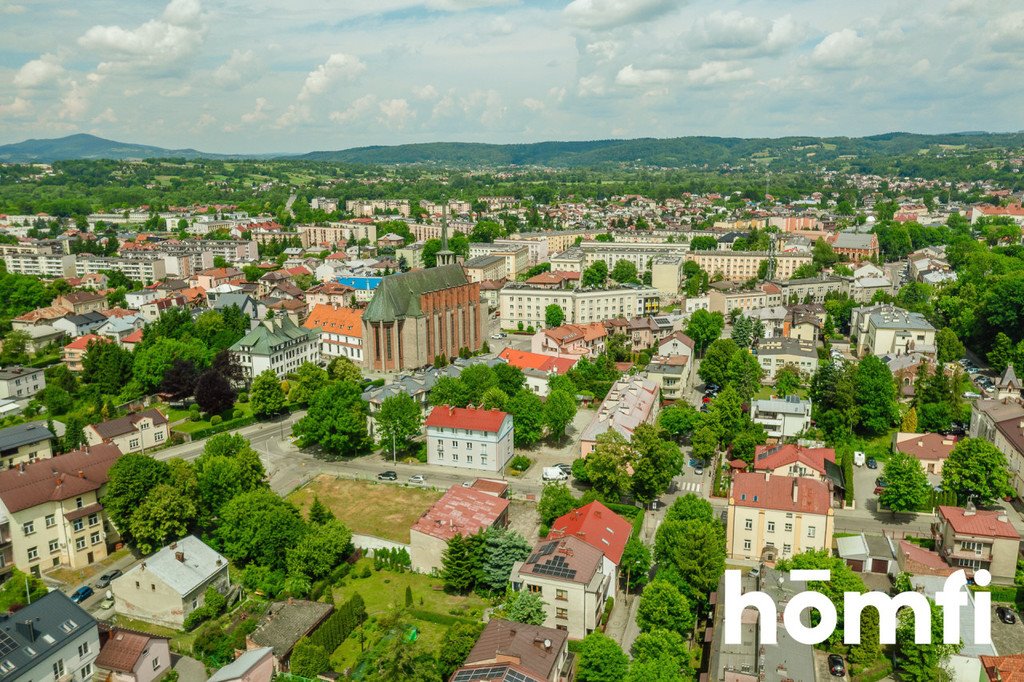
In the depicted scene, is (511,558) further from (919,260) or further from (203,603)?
(919,260)

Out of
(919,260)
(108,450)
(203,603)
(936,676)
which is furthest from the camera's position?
(919,260)

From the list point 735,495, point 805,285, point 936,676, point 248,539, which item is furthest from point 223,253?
point 936,676

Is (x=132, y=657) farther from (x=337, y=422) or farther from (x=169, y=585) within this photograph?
(x=337, y=422)

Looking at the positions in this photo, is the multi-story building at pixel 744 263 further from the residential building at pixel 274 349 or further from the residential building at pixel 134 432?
the residential building at pixel 134 432

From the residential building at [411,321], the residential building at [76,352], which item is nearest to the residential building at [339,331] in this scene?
the residential building at [411,321]

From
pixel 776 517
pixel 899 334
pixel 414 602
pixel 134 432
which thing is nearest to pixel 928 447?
pixel 776 517

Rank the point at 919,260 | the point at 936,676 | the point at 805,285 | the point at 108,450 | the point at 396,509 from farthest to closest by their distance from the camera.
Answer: the point at 919,260 < the point at 805,285 < the point at 396,509 < the point at 108,450 < the point at 936,676

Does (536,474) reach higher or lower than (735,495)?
lower
